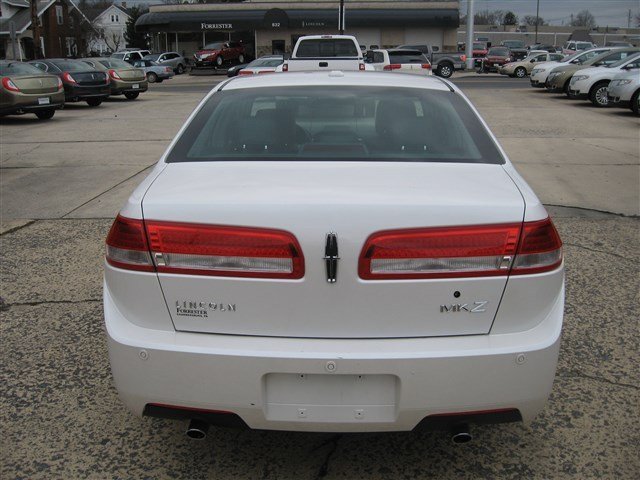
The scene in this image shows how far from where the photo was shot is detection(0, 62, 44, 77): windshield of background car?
1660 centimetres

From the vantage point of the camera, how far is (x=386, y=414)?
2369 mm

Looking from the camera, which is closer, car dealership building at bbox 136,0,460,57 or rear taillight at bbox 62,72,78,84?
rear taillight at bbox 62,72,78,84

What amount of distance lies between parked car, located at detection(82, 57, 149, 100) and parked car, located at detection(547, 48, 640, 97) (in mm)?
14838

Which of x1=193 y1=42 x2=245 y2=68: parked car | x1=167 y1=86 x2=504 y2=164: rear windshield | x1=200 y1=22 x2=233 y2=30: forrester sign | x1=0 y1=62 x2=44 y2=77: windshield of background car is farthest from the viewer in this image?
x1=200 y1=22 x2=233 y2=30: forrester sign

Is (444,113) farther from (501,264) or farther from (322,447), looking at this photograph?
(322,447)

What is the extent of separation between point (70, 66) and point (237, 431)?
2095 centimetres

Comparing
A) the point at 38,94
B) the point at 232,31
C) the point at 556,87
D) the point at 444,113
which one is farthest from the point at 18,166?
the point at 232,31

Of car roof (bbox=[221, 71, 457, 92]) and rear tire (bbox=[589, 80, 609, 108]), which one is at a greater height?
car roof (bbox=[221, 71, 457, 92])

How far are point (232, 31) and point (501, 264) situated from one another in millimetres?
57162

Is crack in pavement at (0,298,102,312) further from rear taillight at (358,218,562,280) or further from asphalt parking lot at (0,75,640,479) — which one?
rear taillight at (358,218,562,280)

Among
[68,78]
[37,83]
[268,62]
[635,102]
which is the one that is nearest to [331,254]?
[635,102]

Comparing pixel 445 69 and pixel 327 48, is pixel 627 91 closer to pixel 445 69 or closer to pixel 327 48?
pixel 327 48

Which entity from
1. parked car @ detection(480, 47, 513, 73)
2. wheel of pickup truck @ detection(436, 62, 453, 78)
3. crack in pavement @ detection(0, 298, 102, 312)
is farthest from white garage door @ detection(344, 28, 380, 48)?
crack in pavement @ detection(0, 298, 102, 312)

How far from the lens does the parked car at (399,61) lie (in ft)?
72.6
